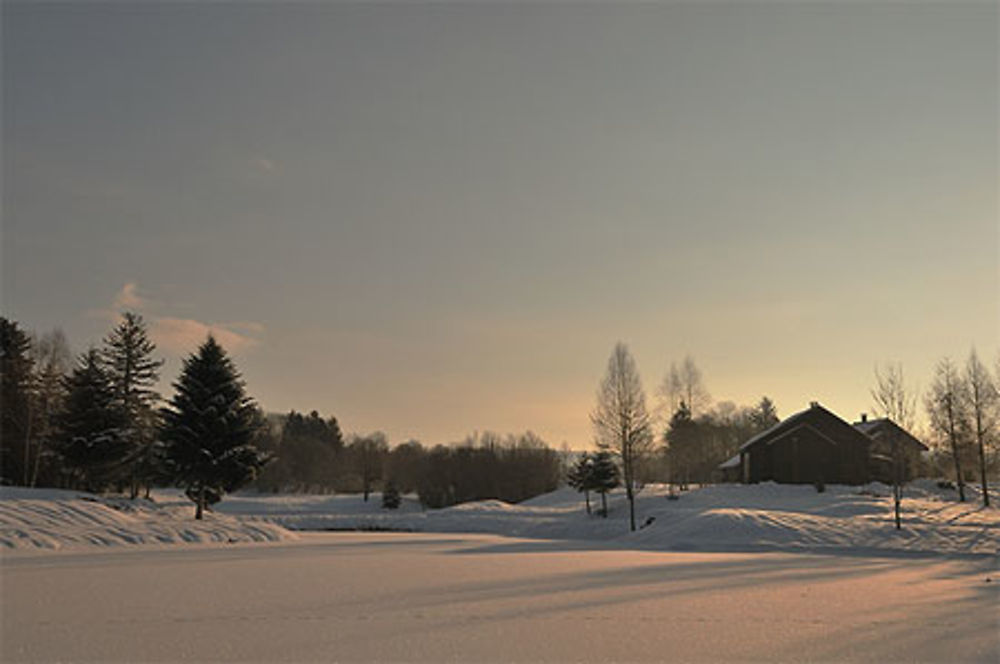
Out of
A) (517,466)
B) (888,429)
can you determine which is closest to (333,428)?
(517,466)

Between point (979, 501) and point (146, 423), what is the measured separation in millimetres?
49512

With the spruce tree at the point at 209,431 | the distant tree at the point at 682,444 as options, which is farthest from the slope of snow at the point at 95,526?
the distant tree at the point at 682,444

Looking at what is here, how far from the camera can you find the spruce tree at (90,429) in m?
35.1

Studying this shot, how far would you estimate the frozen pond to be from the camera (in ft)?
27.1

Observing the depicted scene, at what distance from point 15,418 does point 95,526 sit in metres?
23.5

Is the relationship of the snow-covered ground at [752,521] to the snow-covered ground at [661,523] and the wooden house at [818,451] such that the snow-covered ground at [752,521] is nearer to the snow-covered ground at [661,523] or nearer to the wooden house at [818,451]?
the snow-covered ground at [661,523]

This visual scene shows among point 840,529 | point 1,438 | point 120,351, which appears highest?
point 120,351

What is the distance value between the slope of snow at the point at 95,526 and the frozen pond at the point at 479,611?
3.54 metres

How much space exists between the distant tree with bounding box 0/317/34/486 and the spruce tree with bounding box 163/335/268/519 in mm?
14555

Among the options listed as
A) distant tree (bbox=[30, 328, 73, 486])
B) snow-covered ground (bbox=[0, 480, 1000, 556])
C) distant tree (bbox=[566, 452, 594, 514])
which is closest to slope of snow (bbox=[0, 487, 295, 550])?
snow-covered ground (bbox=[0, 480, 1000, 556])

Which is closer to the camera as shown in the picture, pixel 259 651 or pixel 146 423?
pixel 259 651

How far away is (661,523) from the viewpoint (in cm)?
3609

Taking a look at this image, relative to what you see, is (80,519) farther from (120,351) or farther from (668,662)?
(668,662)

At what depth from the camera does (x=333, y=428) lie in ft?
417
